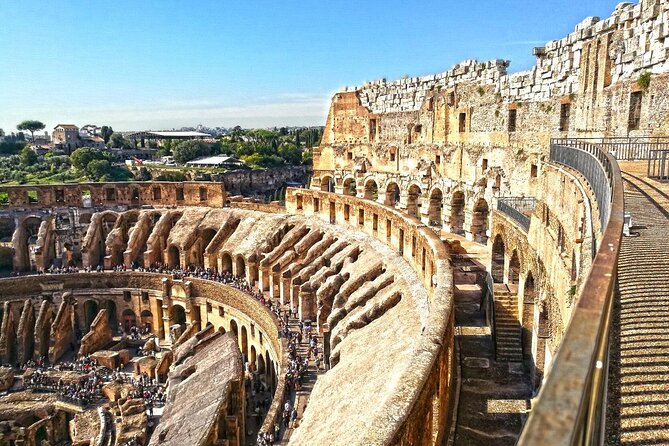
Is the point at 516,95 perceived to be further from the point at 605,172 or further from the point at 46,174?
the point at 46,174

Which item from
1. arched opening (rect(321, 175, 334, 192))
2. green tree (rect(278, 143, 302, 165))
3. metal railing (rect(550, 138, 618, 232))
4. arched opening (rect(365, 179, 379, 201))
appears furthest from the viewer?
green tree (rect(278, 143, 302, 165))

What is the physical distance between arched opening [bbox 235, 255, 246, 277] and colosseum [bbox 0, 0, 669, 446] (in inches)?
5.6

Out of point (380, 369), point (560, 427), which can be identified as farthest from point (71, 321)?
point (560, 427)

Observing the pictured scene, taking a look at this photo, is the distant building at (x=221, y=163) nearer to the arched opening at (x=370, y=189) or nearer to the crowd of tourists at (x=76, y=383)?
the arched opening at (x=370, y=189)

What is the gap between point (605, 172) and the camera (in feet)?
27.8

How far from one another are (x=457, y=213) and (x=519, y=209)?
9.33 metres

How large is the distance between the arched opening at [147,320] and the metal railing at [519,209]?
2162cm

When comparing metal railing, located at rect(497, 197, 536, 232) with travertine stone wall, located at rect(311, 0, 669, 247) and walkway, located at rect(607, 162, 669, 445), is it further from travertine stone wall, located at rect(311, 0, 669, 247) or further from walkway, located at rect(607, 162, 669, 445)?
walkway, located at rect(607, 162, 669, 445)

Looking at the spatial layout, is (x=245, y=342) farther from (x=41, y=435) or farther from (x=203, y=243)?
(x=41, y=435)

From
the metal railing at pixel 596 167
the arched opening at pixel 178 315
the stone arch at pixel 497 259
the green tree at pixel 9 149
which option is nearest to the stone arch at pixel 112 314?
the arched opening at pixel 178 315

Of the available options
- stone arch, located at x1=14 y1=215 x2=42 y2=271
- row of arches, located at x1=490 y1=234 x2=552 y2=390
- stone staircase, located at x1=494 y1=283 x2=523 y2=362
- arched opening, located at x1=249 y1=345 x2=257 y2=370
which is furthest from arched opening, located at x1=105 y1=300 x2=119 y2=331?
stone staircase, located at x1=494 y1=283 x2=523 y2=362

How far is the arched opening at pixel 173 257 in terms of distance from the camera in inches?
1322

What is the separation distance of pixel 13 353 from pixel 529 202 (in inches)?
1057

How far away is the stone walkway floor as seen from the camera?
10211mm
